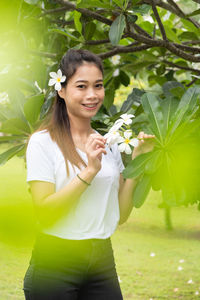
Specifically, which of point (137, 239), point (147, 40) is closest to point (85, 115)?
point (147, 40)

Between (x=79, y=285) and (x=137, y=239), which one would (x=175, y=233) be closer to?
(x=137, y=239)

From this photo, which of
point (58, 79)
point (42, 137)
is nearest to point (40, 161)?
point (42, 137)

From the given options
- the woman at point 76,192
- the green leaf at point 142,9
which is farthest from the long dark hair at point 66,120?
the green leaf at point 142,9

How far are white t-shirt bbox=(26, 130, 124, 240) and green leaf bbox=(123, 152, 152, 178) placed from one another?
0.13 m

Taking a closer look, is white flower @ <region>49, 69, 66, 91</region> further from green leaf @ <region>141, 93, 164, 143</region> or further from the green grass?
the green grass

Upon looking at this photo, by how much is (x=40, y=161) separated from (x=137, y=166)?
1.10ft

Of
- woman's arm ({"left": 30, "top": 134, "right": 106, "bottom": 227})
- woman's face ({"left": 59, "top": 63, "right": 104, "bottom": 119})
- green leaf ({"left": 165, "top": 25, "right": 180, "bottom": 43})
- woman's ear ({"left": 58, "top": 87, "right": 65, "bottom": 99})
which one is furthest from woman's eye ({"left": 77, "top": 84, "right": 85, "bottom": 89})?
green leaf ({"left": 165, "top": 25, "right": 180, "bottom": 43})

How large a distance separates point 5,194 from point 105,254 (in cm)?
131

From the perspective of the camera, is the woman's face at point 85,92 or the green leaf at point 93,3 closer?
the woman's face at point 85,92

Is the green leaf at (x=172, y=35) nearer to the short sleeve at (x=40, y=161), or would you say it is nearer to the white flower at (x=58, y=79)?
the white flower at (x=58, y=79)

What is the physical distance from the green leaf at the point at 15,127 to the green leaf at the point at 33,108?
3 cm

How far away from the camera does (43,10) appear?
2465 mm

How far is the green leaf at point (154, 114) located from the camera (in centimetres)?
152

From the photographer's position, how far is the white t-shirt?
1.49 m
